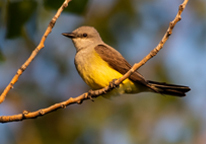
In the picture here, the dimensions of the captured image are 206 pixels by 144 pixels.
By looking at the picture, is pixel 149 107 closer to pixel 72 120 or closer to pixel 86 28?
pixel 72 120

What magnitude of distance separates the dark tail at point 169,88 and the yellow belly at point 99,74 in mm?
280

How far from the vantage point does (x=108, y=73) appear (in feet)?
15.5

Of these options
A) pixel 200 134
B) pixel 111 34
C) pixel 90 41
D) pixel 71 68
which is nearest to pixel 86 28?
pixel 90 41

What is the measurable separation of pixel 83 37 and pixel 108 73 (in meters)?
1.24

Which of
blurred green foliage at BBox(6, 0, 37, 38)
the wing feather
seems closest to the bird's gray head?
the wing feather

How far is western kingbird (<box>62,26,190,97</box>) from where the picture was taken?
470 cm

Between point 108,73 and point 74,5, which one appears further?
point 108,73

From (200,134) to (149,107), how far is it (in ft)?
3.79

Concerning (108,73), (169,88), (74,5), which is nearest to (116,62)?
(108,73)

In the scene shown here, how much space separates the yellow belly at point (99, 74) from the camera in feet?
15.2

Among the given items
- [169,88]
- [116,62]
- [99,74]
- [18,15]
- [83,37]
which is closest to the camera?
[18,15]

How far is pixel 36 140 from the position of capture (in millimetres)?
6055

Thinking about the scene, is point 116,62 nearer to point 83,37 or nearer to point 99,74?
point 99,74

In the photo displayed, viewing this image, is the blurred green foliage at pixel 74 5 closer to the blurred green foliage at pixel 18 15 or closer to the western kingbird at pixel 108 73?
the blurred green foliage at pixel 18 15
